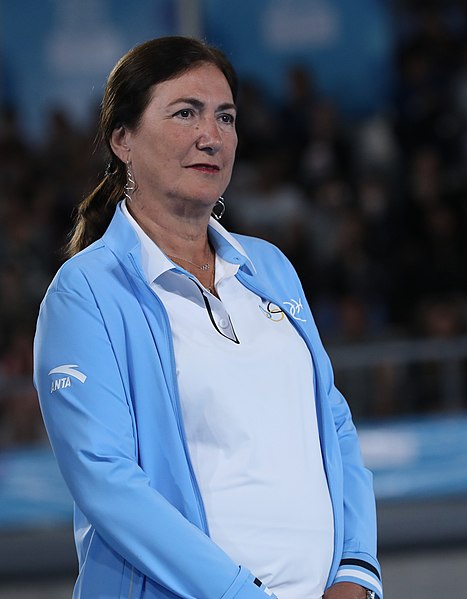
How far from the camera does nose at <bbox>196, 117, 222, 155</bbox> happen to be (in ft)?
5.51

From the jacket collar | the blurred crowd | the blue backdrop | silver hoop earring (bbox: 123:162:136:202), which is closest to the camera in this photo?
the jacket collar

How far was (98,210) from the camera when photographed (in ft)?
6.09

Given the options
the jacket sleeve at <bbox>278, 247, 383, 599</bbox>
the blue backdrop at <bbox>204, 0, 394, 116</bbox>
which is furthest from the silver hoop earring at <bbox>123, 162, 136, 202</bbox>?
the blue backdrop at <bbox>204, 0, 394, 116</bbox>

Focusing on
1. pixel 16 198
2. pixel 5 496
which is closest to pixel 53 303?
pixel 5 496

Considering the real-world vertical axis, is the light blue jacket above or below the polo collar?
below

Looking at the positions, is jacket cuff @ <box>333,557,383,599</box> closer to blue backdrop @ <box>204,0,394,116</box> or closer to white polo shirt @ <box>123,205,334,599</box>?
white polo shirt @ <box>123,205,334,599</box>

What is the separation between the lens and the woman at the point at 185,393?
1.51 m

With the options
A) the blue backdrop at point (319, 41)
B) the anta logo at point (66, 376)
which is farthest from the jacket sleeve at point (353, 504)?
the blue backdrop at point (319, 41)

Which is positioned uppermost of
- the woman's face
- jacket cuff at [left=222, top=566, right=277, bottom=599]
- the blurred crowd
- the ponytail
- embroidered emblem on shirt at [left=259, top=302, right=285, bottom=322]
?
the blurred crowd

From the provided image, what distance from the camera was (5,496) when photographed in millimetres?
3770

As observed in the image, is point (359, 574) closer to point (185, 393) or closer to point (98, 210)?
point (185, 393)

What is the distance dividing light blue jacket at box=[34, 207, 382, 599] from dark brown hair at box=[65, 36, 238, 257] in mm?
142

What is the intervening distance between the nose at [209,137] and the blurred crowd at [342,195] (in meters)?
2.89

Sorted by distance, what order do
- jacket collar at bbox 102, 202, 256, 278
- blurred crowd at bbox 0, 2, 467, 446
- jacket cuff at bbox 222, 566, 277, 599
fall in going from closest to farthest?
jacket cuff at bbox 222, 566, 277, 599, jacket collar at bbox 102, 202, 256, 278, blurred crowd at bbox 0, 2, 467, 446
